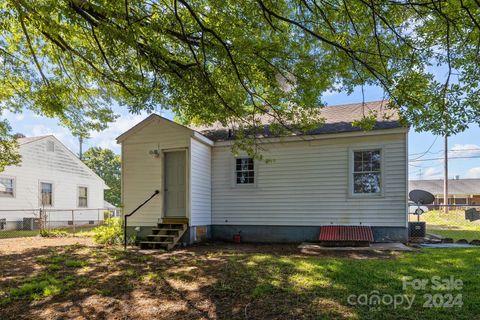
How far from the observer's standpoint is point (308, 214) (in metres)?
10.3

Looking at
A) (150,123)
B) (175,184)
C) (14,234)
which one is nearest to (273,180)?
(175,184)

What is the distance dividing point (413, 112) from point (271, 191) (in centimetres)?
600

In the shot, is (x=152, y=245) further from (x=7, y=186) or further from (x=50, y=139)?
(x=50, y=139)

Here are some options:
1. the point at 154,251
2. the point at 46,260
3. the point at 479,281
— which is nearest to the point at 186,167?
the point at 154,251

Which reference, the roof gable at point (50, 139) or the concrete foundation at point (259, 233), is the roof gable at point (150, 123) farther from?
the roof gable at point (50, 139)

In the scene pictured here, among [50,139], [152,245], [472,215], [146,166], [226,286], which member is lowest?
[472,215]

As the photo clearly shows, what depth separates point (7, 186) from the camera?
16.7 m

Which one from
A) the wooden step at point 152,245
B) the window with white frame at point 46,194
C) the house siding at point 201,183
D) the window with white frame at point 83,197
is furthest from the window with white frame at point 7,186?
the house siding at point 201,183

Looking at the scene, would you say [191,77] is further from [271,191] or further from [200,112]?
[271,191]

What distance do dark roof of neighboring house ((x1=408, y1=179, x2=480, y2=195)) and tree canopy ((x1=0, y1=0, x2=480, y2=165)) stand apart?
1500 inches

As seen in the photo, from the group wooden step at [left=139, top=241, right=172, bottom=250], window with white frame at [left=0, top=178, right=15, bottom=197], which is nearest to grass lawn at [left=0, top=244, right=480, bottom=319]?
wooden step at [left=139, top=241, right=172, bottom=250]

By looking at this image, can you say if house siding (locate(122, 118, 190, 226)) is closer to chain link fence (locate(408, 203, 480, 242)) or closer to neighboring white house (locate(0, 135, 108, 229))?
neighboring white house (locate(0, 135, 108, 229))

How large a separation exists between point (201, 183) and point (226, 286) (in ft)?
19.5

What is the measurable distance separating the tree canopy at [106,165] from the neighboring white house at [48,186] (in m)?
17.4
